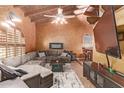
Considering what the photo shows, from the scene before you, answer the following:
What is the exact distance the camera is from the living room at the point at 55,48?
265 centimetres

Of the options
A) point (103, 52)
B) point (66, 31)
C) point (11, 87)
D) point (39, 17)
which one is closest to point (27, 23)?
point (39, 17)

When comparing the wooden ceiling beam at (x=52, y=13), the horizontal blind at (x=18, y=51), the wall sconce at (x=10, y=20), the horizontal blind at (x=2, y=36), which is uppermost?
the wooden ceiling beam at (x=52, y=13)

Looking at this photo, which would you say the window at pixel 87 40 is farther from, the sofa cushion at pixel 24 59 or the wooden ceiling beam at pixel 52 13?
the sofa cushion at pixel 24 59

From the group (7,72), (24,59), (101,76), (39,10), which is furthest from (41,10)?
(101,76)

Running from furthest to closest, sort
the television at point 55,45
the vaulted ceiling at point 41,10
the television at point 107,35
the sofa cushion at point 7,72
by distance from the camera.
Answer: the television at point 55,45 < the vaulted ceiling at point 41,10 < the sofa cushion at point 7,72 < the television at point 107,35

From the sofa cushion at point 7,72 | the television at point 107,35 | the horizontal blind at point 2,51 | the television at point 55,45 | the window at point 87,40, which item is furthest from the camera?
the television at point 55,45

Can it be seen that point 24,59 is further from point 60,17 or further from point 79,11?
point 79,11

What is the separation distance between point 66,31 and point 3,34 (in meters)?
1.01

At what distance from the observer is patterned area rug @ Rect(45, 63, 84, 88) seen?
2.76 m

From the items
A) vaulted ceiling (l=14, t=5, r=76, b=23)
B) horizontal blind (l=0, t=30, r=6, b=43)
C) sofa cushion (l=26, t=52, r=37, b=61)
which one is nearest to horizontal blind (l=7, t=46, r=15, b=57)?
horizontal blind (l=0, t=30, r=6, b=43)

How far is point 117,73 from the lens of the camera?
2738 mm

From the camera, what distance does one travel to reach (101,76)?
2.91 metres

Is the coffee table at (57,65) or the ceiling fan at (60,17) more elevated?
the ceiling fan at (60,17)

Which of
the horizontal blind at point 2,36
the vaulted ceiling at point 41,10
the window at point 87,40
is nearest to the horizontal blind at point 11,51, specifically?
the horizontal blind at point 2,36
